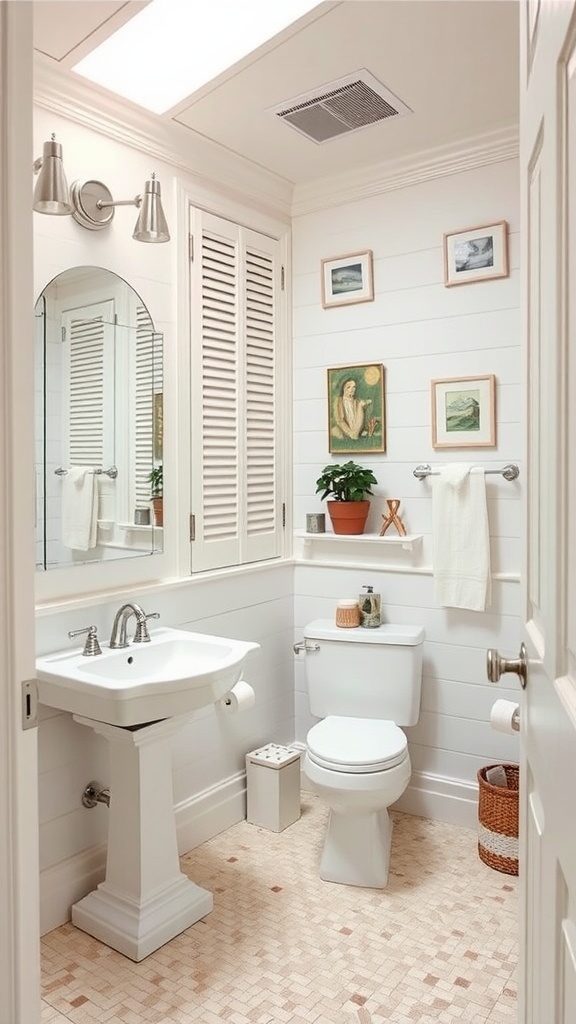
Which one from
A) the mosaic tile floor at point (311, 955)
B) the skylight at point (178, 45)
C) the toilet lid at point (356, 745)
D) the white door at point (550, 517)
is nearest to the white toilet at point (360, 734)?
the toilet lid at point (356, 745)

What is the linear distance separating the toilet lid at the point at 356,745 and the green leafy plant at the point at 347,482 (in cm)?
89

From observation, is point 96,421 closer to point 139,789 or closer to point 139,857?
point 139,789

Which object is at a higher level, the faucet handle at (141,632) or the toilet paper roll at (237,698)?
the faucet handle at (141,632)

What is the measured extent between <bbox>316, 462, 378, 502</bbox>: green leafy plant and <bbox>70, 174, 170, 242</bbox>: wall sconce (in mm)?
1139

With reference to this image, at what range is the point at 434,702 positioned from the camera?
2836 mm

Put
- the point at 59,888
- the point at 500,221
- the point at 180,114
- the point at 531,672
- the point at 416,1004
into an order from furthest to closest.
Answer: the point at 500,221, the point at 180,114, the point at 59,888, the point at 416,1004, the point at 531,672

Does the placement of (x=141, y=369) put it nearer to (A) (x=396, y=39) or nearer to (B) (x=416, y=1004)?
(A) (x=396, y=39)

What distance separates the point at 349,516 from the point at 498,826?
4.12ft

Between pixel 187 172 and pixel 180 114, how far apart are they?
8.7 inches

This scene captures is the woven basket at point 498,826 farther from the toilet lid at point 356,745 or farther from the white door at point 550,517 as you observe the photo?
the white door at point 550,517

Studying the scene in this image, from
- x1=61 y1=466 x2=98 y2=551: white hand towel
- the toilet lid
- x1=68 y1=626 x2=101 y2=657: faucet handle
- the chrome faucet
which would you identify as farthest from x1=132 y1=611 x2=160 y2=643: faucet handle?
the toilet lid

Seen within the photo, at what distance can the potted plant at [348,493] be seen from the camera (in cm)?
288

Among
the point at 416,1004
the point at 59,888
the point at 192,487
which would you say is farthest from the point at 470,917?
the point at 192,487

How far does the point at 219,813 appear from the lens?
2730 millimetres
